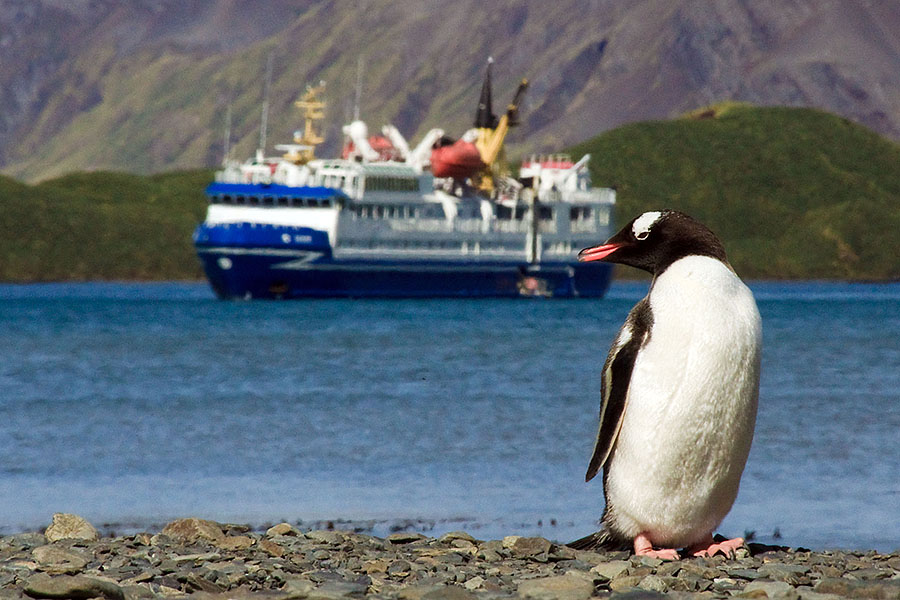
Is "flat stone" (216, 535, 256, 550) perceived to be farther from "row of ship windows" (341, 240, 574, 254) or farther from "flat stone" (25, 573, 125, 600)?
"row of ship windows" (341, 240, 574, 254)

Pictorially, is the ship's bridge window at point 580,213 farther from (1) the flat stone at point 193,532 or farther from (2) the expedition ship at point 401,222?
(1) the flat stone at point 193,532

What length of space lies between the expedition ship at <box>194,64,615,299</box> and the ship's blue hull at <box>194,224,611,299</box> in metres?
0.06

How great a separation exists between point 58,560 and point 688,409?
343 centimetres

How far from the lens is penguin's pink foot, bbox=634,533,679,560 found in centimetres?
815

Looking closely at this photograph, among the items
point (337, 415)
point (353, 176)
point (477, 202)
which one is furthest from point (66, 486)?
point (477, 202)

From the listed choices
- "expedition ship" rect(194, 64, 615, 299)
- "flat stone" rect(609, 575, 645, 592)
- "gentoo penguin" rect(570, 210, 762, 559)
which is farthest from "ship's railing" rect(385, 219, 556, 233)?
"flat stone" rect(609, 575, 645, 592)

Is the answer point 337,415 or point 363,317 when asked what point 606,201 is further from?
point 337,415

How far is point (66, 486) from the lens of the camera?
14609 mm

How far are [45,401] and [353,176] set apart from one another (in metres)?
44.9

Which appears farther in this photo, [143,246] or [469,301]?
[143,246]

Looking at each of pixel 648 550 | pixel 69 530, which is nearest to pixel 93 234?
pixel 69 530

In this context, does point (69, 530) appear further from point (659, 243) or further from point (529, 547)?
point (659, 243)

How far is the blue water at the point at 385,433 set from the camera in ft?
41.7

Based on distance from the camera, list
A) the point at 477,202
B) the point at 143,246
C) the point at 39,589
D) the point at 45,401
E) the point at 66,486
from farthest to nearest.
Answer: the point at 143,246
the point at 477,202
the point at 45,401
the point at 66,486
the point at 39,589
